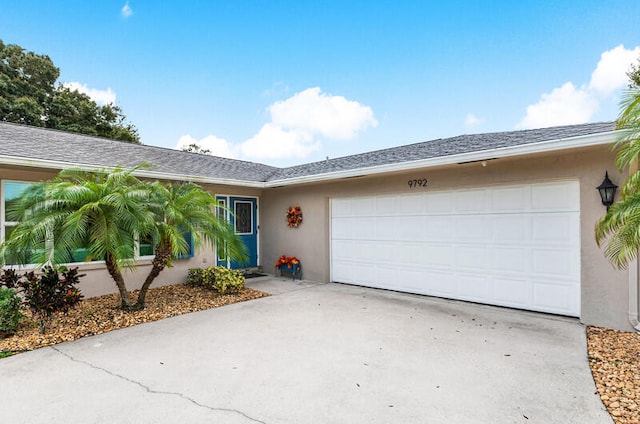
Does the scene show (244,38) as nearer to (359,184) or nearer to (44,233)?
(359,184)

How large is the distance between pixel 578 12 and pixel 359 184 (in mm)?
7845

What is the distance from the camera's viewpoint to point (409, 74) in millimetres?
11938

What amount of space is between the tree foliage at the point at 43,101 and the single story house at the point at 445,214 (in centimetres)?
1367

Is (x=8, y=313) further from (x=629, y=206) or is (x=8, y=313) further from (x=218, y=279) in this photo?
(x=629, y=206)

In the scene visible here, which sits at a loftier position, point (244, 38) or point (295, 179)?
point (244, 38)

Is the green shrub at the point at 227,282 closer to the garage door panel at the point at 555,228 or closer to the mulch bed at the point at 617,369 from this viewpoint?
the garage door panel at the point at 555,228

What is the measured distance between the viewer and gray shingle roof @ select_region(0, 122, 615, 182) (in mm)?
5684

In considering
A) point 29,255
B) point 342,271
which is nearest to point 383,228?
point 342,271

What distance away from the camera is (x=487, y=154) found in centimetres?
552

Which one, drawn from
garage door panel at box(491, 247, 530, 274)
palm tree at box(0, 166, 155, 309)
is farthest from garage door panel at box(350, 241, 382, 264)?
palm tree at box(0, 166, 155, 309)

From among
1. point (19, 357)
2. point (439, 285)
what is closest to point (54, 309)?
point (19, 357)

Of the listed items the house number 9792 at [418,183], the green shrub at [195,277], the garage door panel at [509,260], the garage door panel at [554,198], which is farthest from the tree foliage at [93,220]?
the garage door panel at [554,198]

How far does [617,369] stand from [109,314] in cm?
714

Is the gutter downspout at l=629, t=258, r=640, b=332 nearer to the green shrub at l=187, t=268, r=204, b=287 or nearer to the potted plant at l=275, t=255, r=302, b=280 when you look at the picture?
the potted plant at l=275, t=255, r=302, b=280
